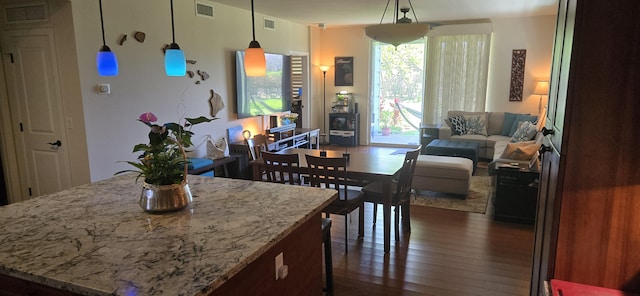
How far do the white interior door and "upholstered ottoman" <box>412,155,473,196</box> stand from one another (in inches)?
153

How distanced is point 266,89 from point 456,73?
3742 mm

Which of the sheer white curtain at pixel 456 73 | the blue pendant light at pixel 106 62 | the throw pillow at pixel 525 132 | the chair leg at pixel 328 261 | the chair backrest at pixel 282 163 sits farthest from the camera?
the sheer white curtain at pixel 456 73

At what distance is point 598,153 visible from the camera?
162cm

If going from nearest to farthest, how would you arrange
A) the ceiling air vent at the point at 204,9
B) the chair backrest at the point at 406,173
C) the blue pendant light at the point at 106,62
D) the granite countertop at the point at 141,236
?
the granite countertop at the point at 141,236
the blue pendant light at the point at 106,62
the chair backrest at the point at 406,173
the ceiling air vent at the point at 204,9

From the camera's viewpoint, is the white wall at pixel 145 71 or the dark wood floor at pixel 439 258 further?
the white wall at pixel 145 71

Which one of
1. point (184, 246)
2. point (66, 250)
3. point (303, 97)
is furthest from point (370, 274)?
point (303, 97)

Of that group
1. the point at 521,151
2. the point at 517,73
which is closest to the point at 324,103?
the point at 517,73

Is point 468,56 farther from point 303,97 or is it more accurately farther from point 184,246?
point 184,246

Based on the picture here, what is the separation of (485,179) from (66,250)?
5449 millimetres

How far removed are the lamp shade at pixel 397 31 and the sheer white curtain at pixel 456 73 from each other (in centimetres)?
423

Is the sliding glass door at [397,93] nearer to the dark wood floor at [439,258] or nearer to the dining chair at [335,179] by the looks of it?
the dark wood floor at [439,258]

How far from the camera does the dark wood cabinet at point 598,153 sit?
→ 5.08ft

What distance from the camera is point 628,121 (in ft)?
5.13

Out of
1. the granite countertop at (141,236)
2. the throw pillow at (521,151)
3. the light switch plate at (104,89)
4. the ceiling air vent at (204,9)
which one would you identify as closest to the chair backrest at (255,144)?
the ceiling air vent at (204,9)
